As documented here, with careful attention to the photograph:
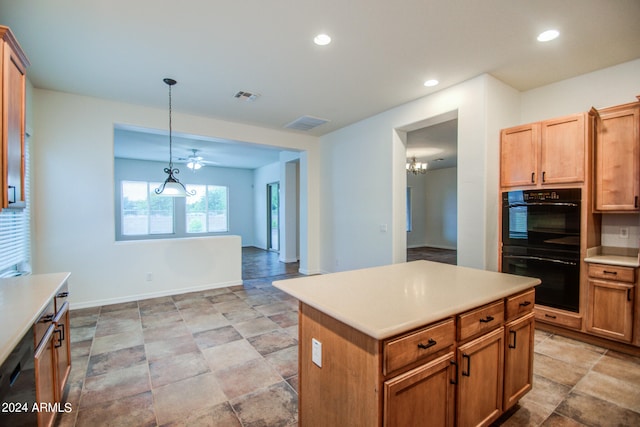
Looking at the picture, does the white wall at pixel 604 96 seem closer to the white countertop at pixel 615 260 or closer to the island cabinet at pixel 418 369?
the white countertop at pixel 615 260

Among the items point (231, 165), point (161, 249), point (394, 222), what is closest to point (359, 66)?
point (394, 222)

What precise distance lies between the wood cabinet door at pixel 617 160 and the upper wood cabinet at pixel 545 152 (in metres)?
0.27

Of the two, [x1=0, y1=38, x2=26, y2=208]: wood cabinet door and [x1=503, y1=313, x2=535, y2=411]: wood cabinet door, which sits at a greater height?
[x1=0, y1=38, x2=26, y2=208]: wood cabinet door

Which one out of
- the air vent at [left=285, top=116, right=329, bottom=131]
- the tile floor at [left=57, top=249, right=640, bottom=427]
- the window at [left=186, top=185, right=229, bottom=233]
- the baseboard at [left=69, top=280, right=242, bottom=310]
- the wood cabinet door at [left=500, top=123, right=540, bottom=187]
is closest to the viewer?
the tile floor at [left=57, top=249, right=640, bottom=427]

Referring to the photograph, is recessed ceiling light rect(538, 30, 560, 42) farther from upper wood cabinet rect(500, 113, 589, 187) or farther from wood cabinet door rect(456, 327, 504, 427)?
wood cabinet door rect(456, 327, 504, 427)

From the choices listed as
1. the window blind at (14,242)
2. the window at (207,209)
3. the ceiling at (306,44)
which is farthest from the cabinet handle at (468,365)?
the window at (207,209)

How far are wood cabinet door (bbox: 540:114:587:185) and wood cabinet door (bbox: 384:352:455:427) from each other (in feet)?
8.73

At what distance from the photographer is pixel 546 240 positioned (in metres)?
3.13

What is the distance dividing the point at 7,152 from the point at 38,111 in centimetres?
287

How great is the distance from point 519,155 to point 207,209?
29.0 feet

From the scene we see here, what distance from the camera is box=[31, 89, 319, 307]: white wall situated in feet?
12.5

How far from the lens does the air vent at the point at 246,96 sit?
12.9 ft

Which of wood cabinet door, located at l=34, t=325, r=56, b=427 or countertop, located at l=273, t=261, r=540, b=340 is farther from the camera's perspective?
wood cabinet door, located at l=34, t=325, r=56, b=427

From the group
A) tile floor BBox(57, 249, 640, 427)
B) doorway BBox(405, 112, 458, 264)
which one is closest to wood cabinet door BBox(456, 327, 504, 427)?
tile floor BBox(57, 249, 640, 427)
